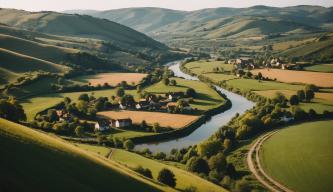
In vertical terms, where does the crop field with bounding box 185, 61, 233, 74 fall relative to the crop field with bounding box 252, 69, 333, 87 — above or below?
below

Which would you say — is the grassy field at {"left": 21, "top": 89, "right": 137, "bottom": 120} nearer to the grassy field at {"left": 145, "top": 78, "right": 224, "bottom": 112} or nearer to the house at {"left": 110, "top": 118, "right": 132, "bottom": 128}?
the grassy field at {"left": 145, "top": 78, "right": 224, "bottom": 112}

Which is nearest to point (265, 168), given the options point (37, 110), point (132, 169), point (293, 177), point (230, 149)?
point (293, 177)

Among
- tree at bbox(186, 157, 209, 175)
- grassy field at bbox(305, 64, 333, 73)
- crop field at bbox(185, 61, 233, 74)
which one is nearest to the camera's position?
tree at bbox(186, 157, 209, 175)

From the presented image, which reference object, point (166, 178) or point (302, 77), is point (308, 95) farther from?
point (166, 178)

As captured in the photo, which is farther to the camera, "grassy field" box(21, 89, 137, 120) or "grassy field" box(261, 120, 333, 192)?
"grassy field" box(21, 89, 137, 120)

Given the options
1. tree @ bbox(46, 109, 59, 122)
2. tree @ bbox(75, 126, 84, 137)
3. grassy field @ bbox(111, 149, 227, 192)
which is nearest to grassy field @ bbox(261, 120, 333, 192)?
grassy field @ bbox(111, 149, 227, 192)

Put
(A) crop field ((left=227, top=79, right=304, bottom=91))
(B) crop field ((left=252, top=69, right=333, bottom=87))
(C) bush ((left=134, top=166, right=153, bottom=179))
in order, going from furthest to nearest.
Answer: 1. (B) crop field ((left=252, top=69, right=333, bottom=87))
2. (A) crop field ((left=227, top=79, right=304, bottom=91))
3. (C) bush ((left=134, top=166, right=153, bottom=179))

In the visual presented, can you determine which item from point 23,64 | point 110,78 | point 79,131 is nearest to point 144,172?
point 79,131

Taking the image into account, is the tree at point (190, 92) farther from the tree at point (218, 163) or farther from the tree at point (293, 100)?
the tree at point (218, 163)
